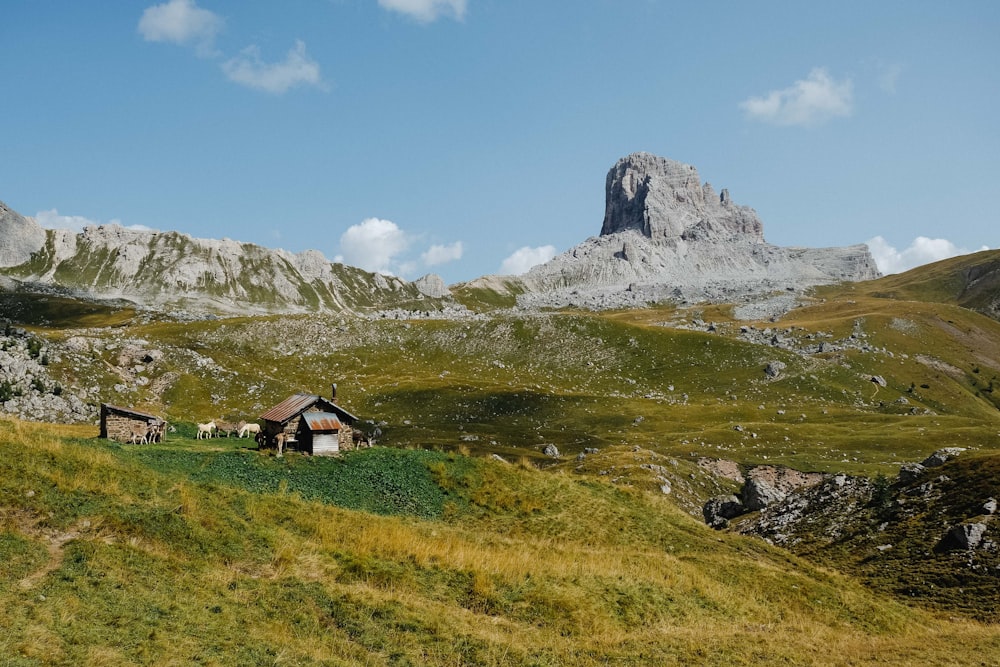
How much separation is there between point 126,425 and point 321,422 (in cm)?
1515

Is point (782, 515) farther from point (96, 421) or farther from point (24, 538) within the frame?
point (96, 421)

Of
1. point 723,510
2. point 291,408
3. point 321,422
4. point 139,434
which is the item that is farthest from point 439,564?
point 723,510

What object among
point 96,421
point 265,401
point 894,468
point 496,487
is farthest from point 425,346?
point 496,487

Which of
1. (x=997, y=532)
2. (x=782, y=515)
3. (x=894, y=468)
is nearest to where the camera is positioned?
(x=997, y=532)

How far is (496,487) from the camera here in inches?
1454

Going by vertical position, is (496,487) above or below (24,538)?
below

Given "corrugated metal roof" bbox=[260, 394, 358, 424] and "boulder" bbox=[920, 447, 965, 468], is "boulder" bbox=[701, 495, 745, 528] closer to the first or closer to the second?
"boulder" bbox=[920, 447, 965, 468]

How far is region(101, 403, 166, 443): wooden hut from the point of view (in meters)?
42.7

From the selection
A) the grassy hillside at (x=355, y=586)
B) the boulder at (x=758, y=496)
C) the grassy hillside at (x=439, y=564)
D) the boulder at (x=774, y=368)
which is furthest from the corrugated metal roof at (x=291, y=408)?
the boulder at (x=774, y=368)

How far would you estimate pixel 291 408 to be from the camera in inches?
1710

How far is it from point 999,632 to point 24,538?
34505mm

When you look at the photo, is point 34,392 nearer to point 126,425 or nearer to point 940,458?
point 126,425

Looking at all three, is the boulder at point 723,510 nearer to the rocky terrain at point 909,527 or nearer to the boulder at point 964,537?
the rocky terrain at point 909,527

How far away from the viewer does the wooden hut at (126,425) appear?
42656 millimetres
